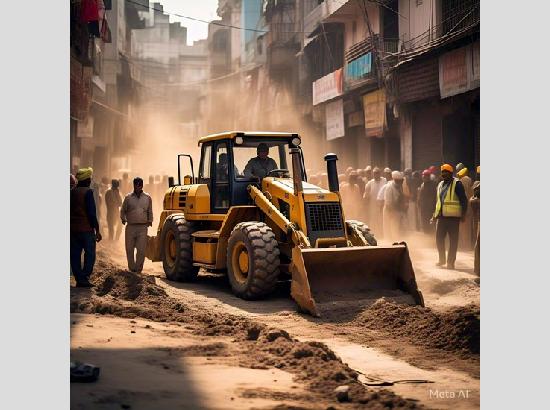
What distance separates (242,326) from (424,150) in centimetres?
1454

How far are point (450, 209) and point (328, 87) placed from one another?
17.1m

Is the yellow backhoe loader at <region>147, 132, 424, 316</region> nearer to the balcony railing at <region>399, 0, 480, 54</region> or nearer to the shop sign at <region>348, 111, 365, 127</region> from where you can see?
the balcony railing at <region>399, 0, 480, 54</region>

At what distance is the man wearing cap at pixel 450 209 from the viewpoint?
561 inches

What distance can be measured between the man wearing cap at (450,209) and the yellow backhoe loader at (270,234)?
2.71 m

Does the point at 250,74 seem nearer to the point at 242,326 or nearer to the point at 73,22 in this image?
the point at 73,22

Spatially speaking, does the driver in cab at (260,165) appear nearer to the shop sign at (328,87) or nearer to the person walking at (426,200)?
the person walking at (426,200)

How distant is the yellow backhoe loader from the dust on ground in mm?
953

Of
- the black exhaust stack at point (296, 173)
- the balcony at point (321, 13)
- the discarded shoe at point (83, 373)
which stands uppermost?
the balcony at point (321, 13)

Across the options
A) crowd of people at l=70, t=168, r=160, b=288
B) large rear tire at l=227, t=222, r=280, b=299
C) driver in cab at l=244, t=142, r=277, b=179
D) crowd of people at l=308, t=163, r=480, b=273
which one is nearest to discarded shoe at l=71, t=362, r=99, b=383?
large rear tire at l=227, t=222, r=280, b=299

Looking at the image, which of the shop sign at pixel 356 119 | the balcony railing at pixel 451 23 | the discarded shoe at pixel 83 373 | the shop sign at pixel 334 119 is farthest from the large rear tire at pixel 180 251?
the shop sign at pixel 334 119

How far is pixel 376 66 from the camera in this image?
24.9 metres

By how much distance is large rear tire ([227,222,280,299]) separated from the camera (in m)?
11.0

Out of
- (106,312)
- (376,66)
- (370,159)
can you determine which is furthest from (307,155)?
(106,312)

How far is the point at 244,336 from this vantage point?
8781mm
